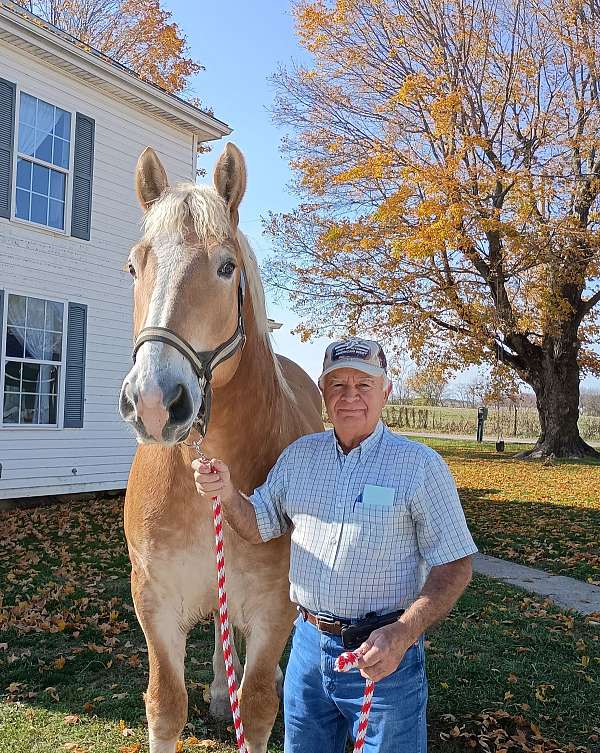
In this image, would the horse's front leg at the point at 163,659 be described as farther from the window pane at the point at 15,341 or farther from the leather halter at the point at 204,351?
the window pane at the point at 15,341

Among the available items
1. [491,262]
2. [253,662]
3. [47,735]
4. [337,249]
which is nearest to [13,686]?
[47,735]

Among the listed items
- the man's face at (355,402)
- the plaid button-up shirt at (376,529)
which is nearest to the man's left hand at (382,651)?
the plaid button-up shirt at (376,529)

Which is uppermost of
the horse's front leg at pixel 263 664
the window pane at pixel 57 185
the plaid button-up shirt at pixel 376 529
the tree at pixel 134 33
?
the tree at pixel 134 33

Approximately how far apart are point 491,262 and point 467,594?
47.0ft

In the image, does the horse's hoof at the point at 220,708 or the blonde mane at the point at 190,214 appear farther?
the horse's hoof at the point at 220,708

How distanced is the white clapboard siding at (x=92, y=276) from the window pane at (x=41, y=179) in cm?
71

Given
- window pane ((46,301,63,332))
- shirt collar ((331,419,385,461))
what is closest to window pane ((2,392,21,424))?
window pane ((46,301,63,332))

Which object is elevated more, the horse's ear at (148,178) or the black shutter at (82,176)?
the black shutter at (82,176)

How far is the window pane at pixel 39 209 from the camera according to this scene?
10906 mm

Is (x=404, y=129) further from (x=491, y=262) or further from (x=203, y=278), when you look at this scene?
(x=203, y=278)

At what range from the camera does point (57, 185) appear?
11.2 meters

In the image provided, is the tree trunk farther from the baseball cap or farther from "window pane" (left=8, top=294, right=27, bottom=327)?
the baseball cap

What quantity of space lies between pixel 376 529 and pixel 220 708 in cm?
245

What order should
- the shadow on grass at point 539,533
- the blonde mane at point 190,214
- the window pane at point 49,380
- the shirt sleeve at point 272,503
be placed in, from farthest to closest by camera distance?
the window pane at point 49,380
the shadow on grass at point 539,533
the shirt sleeve at point 272,503
the blonde mane at point 190,214
